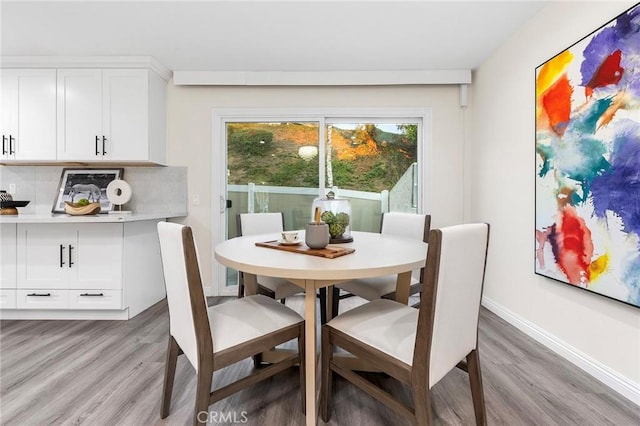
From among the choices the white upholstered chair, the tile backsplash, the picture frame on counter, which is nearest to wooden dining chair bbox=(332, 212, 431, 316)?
the white upholstered chair

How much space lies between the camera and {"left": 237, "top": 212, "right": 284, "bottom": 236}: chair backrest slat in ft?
7.71

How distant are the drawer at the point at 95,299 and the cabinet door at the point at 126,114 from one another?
4.04 ft

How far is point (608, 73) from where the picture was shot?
1577 millimetres

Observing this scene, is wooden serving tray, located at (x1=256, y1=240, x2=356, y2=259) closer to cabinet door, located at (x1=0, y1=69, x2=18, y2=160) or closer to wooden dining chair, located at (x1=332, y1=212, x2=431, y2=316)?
wooden dining chair, located at (x1=332, y1=212, x2=431, y2=316)

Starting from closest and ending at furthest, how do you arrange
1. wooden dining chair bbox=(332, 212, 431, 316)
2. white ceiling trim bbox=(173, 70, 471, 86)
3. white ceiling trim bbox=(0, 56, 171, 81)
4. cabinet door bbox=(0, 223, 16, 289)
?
wooden dining chair bbox=(332, 212, 431, 316) → cabinet door bbox=(0, 223, 16, 289) → white ceiling trim bbox=(0, 56, 171, 81) → white ceiling trim bbox=(173, 70, 471, 86)

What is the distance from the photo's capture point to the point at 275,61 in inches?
113

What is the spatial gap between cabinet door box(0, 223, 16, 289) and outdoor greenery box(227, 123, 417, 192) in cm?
187

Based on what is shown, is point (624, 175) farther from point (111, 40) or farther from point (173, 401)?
point (111, 40)

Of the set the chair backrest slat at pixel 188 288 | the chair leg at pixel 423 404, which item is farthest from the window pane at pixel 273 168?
the chair leg at pixel 423 404

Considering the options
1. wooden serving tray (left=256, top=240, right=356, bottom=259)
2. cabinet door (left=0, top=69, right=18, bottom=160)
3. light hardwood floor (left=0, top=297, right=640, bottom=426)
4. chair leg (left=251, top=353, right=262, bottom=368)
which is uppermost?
cabinet door (left=0, top=69, right=18, bottom=160)

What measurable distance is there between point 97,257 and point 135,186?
94 centimetres

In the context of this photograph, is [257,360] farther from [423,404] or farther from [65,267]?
[65,267]

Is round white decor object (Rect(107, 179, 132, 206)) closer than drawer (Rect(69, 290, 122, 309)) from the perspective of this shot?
No

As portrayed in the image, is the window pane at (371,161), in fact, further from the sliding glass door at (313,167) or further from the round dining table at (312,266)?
the round dining table at (312,266)
